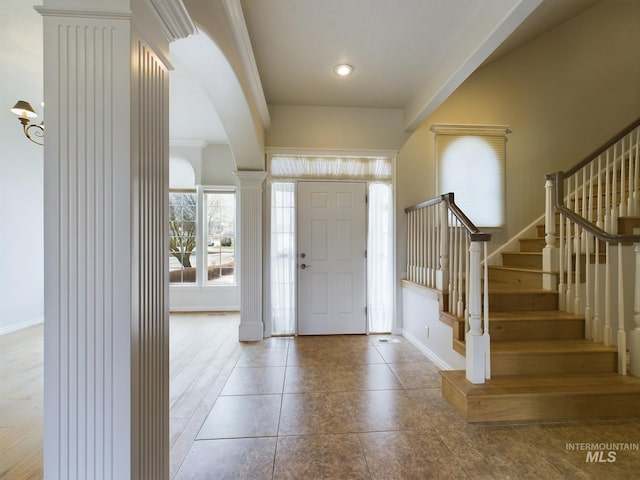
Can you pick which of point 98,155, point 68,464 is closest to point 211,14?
point 98,155

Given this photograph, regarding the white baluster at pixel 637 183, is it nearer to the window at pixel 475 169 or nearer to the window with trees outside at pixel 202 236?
the window at pixel 475 169

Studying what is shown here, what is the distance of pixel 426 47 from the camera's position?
A: 2432 mm

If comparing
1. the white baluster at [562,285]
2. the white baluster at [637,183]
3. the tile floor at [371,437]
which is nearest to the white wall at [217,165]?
the tile floor at [371,437]

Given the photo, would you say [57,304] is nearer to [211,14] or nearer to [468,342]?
[211,14]

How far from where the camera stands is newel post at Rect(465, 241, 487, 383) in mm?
1961

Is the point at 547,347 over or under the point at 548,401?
over

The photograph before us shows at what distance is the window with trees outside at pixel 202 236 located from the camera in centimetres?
476

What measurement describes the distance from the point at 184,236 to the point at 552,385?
4995 mm

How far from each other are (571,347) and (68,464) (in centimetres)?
300

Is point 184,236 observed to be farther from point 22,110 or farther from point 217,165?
point 22,110

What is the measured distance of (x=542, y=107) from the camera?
369 cm

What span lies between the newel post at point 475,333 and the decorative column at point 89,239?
2019mm

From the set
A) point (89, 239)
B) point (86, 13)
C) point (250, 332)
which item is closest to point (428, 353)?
point (250, 332)

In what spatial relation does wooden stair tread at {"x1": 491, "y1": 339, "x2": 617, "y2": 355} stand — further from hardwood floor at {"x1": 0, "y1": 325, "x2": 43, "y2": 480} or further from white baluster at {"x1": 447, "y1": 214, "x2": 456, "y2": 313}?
hardwood floor at {"x1": 0, "y1": 325, "x2": 43, "y2": 480}
